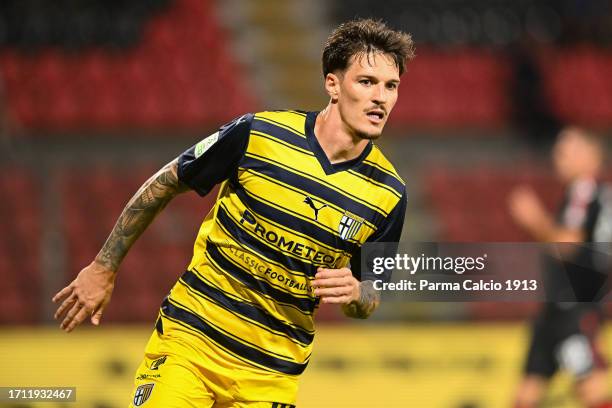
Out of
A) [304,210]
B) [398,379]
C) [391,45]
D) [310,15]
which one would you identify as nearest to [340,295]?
[304,210]

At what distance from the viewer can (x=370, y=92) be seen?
11.4 feet

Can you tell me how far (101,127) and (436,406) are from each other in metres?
6.69

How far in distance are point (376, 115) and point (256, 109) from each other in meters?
9.25

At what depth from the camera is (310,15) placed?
14.8 metres

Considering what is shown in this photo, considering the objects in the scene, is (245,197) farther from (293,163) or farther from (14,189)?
(14,189)

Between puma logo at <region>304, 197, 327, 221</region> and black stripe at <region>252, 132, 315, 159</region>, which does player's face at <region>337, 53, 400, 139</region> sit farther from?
puma logo at <region>304, 197, 327, 221</region>

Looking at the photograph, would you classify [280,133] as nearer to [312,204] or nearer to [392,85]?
[312,204]

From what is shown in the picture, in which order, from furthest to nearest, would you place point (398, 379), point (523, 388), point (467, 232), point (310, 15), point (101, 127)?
1. point (310, 15)
2. point (101, 127)
3. point (467, 232)
4. point (398, 379)
5. point (523, 388)

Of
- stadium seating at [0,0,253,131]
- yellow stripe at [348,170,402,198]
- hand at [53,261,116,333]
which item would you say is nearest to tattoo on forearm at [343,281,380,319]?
yellow stripe at [348,170,402,198]

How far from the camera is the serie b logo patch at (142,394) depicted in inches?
136

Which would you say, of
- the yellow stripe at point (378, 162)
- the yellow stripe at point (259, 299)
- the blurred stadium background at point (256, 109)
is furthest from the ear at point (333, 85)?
the blurred stadium background at point (256, 109)

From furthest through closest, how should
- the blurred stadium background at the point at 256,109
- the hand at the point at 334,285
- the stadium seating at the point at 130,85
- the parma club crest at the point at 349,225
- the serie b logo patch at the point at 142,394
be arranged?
the stadium seating at the point at 130,85, the blurred stadium background at the point at 256,109, the parma club crest at the point at 349,225, the serie b logo patch at the point at 142,394, the hand at the point at 334,285

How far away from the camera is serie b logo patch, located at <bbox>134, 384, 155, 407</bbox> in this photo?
136 inches

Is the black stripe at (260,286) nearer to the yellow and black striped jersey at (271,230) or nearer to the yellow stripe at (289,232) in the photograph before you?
the yellow and black striped jersey at (271,230)
